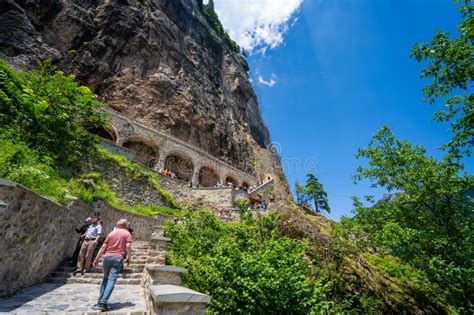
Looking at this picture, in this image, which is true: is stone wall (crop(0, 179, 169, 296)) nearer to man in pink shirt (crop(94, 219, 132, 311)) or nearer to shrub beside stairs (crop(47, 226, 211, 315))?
shrub beside stairs (crop(47, 226, 211, 315))

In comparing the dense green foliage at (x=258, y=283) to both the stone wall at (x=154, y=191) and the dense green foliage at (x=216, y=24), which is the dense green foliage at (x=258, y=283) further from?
the dense green foliage at (x=216, y=24)

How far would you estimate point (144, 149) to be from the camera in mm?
23359

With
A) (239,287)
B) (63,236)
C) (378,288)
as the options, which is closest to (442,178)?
(378,288)

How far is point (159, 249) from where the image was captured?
6.47 m

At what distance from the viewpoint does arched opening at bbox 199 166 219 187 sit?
87.9ft

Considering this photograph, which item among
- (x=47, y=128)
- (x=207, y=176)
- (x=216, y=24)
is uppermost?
(x=216, y=24)

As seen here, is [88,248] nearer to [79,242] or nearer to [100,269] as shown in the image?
[79,242]

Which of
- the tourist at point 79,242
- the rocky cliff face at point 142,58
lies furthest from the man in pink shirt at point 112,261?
the rocky cliff face at point 142,58

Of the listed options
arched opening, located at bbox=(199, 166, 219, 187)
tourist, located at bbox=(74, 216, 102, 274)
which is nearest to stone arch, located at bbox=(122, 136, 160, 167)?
arched opening, located at bbox=(199, 166, 219, 187)

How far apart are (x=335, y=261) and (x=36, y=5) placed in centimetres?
2810

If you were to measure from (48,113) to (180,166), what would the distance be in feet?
56.8

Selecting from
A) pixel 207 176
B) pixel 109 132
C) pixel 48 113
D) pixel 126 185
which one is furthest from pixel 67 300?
pixel 207 176

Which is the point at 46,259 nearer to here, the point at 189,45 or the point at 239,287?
the point at 239,287

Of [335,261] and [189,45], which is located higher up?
[189,45]
